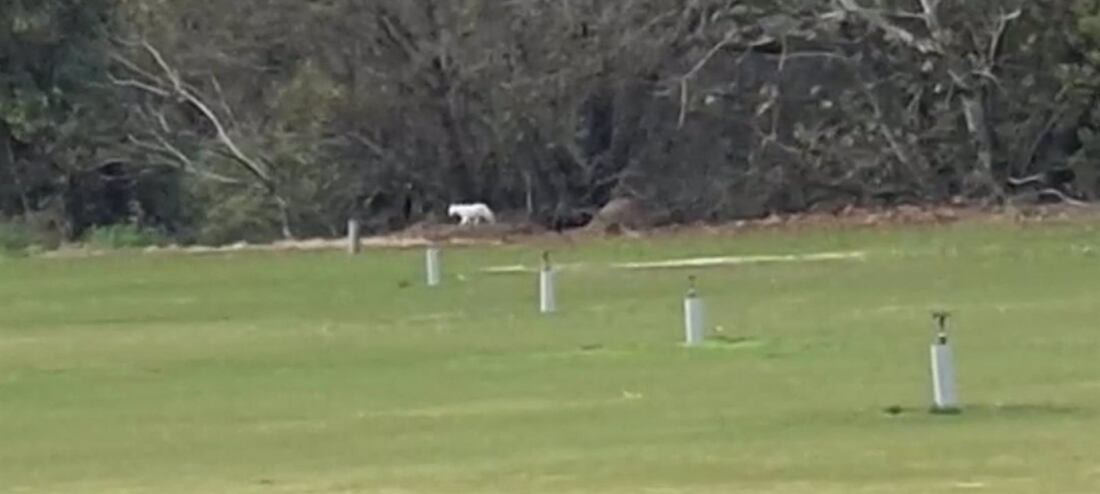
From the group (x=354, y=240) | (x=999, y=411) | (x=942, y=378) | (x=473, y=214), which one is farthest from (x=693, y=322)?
(x=473, y=214)

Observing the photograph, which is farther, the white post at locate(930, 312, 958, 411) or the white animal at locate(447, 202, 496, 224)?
the white animal at locate(447, 202, 496, 224)

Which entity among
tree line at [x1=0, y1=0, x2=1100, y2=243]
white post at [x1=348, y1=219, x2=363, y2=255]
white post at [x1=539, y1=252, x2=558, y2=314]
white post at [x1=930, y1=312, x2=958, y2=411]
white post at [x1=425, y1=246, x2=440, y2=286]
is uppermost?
tree line at [x1=0, y1=0, x2=1100, y2=243]

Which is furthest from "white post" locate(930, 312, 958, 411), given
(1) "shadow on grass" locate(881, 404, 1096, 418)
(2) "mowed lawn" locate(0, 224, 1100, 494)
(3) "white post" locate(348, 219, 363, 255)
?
(3) "white post" locate(348, 219, 363, 255)

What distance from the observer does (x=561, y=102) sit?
5803cm

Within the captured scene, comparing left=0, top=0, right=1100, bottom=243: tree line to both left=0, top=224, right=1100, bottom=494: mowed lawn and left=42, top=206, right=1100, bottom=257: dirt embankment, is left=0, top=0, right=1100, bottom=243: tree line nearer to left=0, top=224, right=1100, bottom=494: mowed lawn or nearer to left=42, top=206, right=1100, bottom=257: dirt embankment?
left=42, top=206, right=1100, bottom=257: dirt embankment

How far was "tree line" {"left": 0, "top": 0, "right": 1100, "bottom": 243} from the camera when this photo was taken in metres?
56.7

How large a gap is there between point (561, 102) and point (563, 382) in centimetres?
3438

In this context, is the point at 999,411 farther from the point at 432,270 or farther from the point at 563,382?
the point at 432,270

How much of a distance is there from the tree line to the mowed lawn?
38.7ft

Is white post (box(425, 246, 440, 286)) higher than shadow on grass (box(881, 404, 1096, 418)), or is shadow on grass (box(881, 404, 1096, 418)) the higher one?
white post (box(425, 246, 440, 286))

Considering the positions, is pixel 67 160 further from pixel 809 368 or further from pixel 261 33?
pixel 809 368

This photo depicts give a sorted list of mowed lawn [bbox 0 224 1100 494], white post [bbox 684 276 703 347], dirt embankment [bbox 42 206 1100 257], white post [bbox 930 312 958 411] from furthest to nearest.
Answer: dirt embankment [bbox 42 206 1100 257]
white post [bbox 684 276 703 347]
white post [bbox 930 312 958 411]
mowed lawn [bbox 0 224 1100 494]

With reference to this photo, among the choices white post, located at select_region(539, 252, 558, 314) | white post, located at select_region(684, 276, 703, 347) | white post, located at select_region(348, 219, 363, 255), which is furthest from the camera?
white post, located at select_region(348, 219, 363, 255)

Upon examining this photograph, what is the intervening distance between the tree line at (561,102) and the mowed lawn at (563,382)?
1180cm
